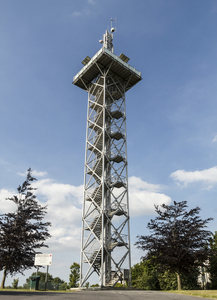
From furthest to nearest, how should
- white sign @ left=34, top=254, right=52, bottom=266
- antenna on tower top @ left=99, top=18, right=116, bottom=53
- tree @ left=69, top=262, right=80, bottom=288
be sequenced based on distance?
1. tree @ left=69, top=262, right=80, bottom=288
2. antenna on tower top @ left=99, top=18, right=116, bottom=53
3. white sign @ left=34, top=254, right=52, bottom=266

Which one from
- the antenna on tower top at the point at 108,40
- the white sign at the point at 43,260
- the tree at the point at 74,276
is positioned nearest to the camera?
the white sign at the point at 43,260

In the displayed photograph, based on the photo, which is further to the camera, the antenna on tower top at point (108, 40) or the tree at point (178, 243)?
the antenna on tower top at point (108, 40)

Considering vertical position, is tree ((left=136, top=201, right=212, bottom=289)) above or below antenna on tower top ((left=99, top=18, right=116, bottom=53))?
below

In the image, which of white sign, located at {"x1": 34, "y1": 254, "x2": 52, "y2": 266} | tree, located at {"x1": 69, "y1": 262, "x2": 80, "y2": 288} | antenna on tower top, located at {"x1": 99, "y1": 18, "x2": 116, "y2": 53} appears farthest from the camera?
tree, located at {"x1": 69, "y1": 262, "x2": 80, "y2": 288}

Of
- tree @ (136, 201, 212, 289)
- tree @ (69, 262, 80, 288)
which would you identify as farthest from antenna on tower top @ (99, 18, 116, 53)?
tree @ (69, 262, 80, 288)

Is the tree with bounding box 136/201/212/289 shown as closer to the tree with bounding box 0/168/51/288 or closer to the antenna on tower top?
the tree with bounding box 0/168/51/288

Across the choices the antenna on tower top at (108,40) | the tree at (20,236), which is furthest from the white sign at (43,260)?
the antenna on tower top at (108,40)

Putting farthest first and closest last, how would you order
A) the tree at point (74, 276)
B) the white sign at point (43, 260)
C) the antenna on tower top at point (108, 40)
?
the tree at point (74, 276), the antenna on tower top at point (108, 40), the white sign at point (43, 260)

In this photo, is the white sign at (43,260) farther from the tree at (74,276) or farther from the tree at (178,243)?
the tree at (74,276)

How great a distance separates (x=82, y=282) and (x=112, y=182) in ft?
34.6

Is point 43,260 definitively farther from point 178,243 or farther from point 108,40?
point 108,40

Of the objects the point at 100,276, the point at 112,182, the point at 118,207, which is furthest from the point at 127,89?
the point at 100,276

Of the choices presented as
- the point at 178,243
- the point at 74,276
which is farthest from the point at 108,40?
the point at 74,276

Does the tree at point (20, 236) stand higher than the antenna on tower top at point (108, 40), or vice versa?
the antenna on tower top at point (108, 40)
